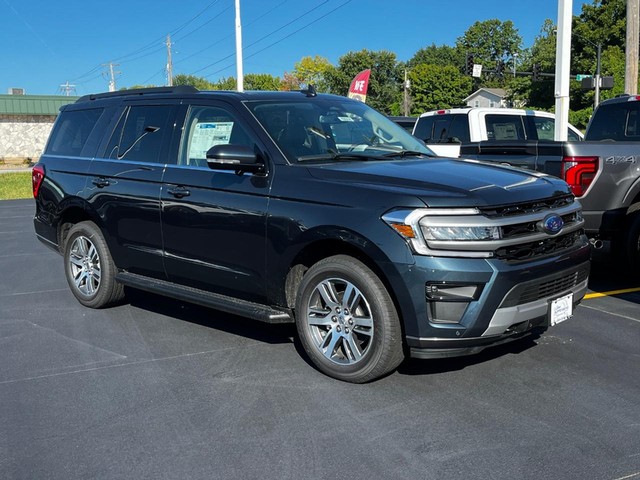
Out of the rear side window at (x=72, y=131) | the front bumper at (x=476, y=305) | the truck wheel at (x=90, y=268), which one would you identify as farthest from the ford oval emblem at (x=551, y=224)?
the rear side window at (x=72, y=131)

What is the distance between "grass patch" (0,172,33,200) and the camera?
23219 millimetres

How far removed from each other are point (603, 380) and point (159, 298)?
448 centimetres

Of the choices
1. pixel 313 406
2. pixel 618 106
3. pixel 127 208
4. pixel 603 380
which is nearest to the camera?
pixel 313 406

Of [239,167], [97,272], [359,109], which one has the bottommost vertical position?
[97,272]

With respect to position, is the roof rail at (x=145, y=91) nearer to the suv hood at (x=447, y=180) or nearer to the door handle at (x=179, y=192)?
the door handle at (x=179, y=192)

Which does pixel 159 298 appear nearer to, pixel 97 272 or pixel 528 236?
pixel 97 272

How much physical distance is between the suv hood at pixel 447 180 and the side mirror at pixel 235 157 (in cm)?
41

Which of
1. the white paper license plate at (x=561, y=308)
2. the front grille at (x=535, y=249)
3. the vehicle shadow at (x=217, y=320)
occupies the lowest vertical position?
the vehicle shadow at (x=217, y=320)

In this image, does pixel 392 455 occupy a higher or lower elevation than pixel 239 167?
lower

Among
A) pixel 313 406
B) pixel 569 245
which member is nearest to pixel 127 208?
Answer: pixel 313 406

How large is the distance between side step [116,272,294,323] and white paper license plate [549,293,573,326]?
1794 millimetres

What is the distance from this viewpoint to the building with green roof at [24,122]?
142 feet

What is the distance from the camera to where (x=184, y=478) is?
10.9ft

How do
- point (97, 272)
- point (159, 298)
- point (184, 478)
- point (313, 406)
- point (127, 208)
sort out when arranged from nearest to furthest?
point (184, 478) < point (313, 406) < point (127, 208) < point (97, 272) < point (159, 298)
